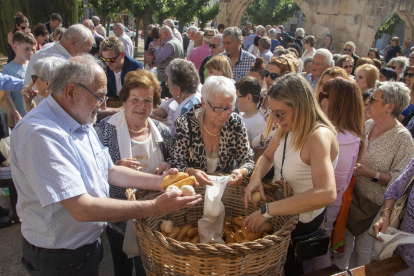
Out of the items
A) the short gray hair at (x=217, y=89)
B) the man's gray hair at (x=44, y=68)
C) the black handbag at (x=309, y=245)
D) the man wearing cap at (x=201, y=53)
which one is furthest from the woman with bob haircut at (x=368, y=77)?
the man's gray hair at (x=44, y=68)

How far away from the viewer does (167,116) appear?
403 cm

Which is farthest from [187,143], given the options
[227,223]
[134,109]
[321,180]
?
[321,180]

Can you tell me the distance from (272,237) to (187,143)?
114cm

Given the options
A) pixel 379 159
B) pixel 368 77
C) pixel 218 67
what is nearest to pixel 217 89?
pixel 379 159

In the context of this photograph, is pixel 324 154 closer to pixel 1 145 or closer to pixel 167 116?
pixel 167 116

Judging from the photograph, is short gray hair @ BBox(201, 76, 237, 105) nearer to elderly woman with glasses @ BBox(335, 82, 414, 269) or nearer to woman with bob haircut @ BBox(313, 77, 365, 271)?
woman with bob haircut @ BBox(313, 77, 365, 271)

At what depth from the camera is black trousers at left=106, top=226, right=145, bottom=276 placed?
99.0 inches

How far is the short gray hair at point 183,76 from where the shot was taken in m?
3.31

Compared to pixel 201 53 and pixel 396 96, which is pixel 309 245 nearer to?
pixel 396 96

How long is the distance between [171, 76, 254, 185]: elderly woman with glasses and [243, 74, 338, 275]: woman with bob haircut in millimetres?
406

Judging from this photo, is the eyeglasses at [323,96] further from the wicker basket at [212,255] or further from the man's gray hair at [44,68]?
the man's gray hair at [44,68]

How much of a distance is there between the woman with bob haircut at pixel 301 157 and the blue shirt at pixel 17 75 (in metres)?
3.96

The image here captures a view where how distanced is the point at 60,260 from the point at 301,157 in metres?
1.57

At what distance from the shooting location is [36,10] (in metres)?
12.3
